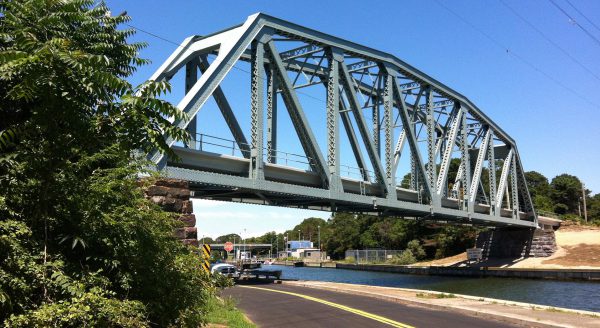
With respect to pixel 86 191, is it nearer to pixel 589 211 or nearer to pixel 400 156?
pixel 400 156

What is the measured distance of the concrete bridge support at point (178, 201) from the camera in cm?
1410

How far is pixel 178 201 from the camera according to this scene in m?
14.7

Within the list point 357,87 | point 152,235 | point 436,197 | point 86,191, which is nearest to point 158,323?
point 152,235

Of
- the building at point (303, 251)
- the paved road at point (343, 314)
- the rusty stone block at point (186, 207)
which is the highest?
the rusty stone block at point (186, 207)

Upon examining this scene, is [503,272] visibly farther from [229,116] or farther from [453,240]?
[229,116]

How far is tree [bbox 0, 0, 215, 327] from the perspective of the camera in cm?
→ 500

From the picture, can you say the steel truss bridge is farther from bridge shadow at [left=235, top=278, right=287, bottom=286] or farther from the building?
the building

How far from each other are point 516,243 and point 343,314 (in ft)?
200

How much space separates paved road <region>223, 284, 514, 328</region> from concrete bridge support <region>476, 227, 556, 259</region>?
53.5 meters

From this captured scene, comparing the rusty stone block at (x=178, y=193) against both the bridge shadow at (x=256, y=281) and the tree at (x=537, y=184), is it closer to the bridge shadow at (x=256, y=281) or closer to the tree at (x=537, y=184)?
the bridge shadow at (x=256, y=281)

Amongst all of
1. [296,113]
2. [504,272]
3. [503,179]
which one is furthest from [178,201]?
[503,179]

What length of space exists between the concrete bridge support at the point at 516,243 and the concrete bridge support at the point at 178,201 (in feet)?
205

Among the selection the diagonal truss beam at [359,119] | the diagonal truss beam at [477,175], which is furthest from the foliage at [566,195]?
the diagonal truss beam at [359,119]

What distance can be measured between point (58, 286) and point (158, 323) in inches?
75.8
